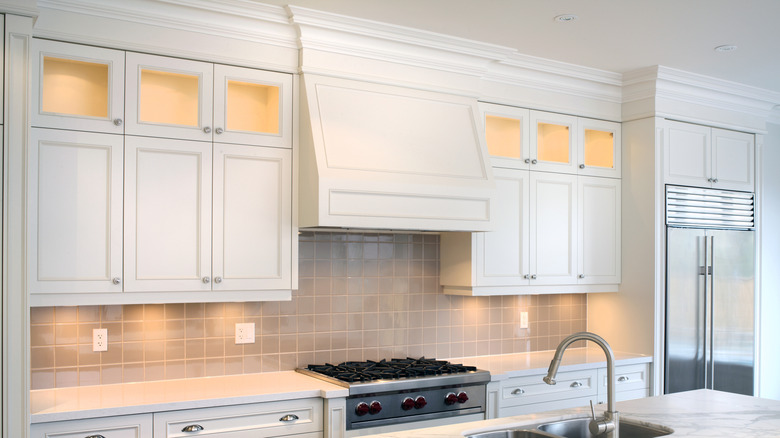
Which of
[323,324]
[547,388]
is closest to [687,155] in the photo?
[547,388]

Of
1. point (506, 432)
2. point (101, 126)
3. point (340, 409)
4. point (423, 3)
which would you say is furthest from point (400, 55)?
point (506, 432)

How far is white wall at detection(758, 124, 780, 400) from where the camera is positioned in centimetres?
528

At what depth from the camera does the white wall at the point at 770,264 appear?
5.28 metres

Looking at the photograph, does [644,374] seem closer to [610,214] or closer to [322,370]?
[610,214]

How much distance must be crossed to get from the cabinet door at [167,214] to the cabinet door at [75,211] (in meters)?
0.06

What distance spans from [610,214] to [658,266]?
1.51 feet

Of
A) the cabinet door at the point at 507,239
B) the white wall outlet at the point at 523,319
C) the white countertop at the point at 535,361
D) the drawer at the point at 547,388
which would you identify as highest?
the cabinet door at the point at 507,239

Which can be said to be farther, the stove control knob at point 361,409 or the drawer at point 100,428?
the stove control knob at point 361,409

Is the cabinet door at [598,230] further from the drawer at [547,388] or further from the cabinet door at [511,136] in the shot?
the drawer at [547,388]

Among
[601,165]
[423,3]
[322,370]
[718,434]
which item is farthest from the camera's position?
[601,165]

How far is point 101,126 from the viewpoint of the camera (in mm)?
3014

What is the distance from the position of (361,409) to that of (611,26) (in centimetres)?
229

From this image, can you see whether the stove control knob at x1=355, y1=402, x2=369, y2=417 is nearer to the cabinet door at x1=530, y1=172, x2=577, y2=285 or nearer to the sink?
the sink

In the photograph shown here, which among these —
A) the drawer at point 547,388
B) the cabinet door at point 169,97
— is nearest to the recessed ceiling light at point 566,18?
the cabinet door at point 169,97
